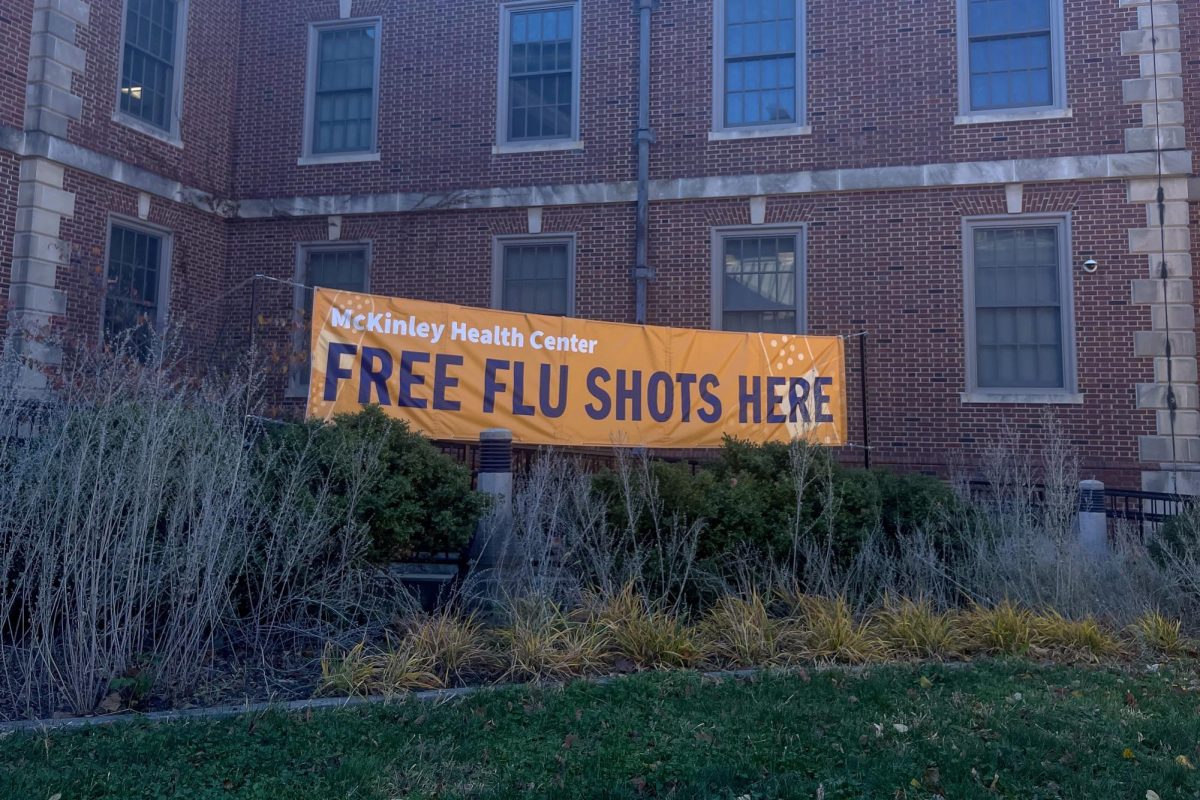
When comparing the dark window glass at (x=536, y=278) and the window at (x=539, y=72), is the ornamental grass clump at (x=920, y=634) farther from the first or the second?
the window at (x=539, y=72)

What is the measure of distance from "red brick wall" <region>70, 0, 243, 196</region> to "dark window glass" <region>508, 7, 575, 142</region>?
4.32m

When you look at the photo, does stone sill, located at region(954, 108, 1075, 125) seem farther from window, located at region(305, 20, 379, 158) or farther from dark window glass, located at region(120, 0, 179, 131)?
dark window glass, located at region(120, 0, 179, 131)

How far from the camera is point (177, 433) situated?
602 cm

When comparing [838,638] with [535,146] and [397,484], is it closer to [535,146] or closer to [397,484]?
[397,484]

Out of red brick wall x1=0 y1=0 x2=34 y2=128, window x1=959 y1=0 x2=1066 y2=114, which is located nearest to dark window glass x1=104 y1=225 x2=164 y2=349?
red brick wall x1=0 y1=0 x2=34 y2=128

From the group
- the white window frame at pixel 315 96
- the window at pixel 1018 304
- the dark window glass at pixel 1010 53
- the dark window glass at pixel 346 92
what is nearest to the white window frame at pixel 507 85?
the white window frame at pixel 315 96

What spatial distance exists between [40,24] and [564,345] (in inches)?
290

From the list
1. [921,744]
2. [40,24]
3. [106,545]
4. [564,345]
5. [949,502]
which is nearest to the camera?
[921,744]

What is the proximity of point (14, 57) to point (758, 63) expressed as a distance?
9.24m

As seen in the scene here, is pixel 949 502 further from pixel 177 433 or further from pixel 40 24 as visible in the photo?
pixel 40 24

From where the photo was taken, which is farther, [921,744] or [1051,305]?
[1051,305]

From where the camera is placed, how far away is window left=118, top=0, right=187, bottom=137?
13469mm

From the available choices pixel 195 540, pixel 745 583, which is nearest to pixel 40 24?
pixel 195 540

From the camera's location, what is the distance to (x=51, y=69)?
39.5ft
